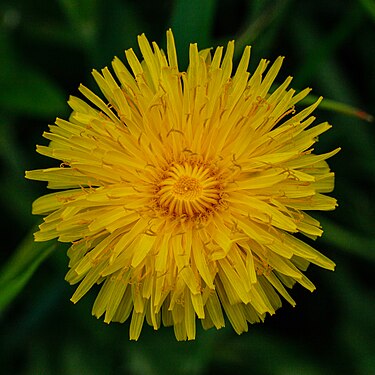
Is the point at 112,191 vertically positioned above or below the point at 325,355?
above

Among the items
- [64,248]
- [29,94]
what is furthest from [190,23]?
[64,248]

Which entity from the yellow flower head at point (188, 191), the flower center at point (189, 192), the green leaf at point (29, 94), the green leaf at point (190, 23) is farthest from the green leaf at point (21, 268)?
the green leaf at point (190, 23)

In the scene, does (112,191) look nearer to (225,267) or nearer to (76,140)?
(76,140)

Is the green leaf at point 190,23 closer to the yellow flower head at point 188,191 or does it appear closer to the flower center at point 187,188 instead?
the yellow flower head at point 188,191

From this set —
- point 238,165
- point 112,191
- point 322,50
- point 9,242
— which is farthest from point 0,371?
point 322,50

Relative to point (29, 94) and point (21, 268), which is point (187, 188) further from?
point (29, 94)

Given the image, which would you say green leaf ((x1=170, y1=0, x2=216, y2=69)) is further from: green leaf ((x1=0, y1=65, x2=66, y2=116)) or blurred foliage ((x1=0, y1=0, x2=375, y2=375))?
→ green leaf ((x1=0, y1=65, x2=66, y2=116))
